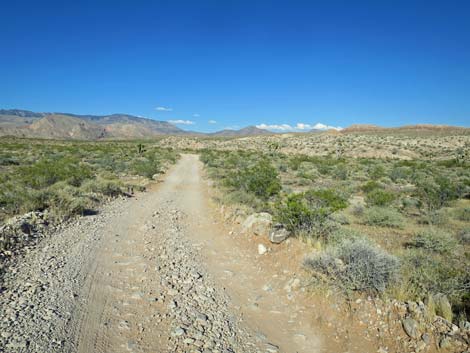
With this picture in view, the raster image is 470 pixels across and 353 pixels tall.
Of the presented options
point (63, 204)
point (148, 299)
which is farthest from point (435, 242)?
point (63, 204)

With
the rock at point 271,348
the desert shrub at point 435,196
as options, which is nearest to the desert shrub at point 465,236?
the desert shrub at point 435,196

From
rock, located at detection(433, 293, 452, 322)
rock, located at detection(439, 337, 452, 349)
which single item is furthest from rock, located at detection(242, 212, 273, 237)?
rock, located at detection(439, 337, 452, 349)

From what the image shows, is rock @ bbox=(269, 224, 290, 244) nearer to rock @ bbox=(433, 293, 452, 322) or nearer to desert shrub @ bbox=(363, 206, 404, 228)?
rock @ bbox=(433, 293, 452, 322)

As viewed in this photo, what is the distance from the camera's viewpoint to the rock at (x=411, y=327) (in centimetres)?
409

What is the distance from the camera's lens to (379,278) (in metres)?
5.11

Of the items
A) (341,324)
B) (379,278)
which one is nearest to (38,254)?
(341,324)

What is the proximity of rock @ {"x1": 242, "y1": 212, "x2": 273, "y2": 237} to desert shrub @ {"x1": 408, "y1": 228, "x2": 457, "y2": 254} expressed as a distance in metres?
4.35

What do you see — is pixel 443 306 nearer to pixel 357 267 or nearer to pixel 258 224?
pixel 357 267

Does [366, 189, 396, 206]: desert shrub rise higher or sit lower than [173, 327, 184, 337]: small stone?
higher

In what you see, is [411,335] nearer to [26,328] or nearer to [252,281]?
[252,281]

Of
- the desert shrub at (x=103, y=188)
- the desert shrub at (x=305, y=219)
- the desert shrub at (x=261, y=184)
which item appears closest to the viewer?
the desert shrub at (x=305, y=219)

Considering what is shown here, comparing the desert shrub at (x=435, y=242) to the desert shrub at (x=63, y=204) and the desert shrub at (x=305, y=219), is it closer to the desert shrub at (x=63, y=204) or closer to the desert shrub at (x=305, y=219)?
the desert shrub at (x=305, y=219)

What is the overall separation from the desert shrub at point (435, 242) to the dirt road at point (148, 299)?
186 inches

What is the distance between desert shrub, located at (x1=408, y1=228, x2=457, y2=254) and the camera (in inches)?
320
